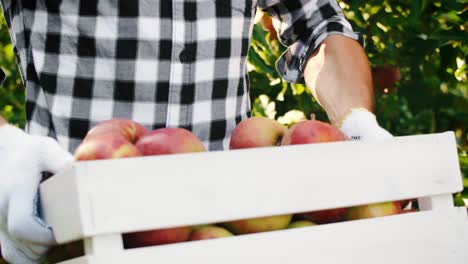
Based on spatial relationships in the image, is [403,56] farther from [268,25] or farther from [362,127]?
[362,127]

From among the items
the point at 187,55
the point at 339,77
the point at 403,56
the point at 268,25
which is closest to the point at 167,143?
the point at 187,55

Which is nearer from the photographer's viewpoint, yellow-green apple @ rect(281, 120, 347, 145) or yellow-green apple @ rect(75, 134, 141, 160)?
yellow-green apple @ rect(75, 134, 141, 160)

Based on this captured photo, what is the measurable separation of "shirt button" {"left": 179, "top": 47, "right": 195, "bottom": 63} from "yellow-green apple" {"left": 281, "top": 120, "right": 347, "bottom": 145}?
450 millimetres

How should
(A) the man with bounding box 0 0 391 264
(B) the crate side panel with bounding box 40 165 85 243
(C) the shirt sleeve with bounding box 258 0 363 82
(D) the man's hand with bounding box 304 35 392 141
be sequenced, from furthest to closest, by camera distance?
(C) the shirt sleeve with bounding box 258 0 363 82
(D) the man's hand with bounding box 304 35 392 141
(A) the man with bounding box 0 0 391 264
(B) the crate side panel with bounding box 40 165 85 243

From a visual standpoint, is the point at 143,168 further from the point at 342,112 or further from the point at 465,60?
the point at 465,60

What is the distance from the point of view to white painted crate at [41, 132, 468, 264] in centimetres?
103

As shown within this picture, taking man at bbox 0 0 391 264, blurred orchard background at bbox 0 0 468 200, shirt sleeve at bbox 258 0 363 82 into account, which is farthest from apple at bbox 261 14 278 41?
man at bbox 0 0 391 264

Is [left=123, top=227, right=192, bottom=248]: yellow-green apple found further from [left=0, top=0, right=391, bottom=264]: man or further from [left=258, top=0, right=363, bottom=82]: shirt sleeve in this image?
[left=258, top=0, right=363, bottom=82]: shirt sleeve

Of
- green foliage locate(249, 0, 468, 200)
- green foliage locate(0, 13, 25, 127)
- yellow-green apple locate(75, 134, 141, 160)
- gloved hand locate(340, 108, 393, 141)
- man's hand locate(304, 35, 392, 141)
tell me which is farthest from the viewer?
green foliage locate(0, 13, 25, 127)

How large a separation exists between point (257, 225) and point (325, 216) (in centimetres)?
11

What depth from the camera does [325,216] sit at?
119 cm

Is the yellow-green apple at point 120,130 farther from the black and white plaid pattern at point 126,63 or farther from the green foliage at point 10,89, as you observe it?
the green foliage at point 10,89

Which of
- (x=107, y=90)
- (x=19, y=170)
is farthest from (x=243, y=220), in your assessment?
(x=107, y=90)

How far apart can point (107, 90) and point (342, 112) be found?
0.45m
